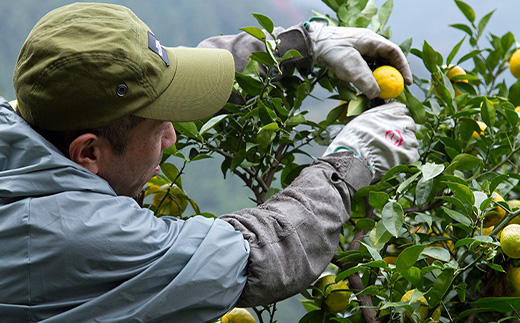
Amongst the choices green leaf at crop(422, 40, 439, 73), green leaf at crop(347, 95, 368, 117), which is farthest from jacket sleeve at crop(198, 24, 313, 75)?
green leaf at crop(422, 40, 439, 73)

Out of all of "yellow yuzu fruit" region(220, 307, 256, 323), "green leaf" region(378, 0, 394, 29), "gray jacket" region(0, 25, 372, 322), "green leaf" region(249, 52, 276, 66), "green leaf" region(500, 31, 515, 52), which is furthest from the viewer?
"green leaf" region(500, 31, 515, 52)

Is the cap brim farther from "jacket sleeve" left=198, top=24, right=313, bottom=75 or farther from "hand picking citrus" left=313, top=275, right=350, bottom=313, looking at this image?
"hand picking citrus" left=313, top=275, right=350, bottom=313

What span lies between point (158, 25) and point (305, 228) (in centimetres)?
125

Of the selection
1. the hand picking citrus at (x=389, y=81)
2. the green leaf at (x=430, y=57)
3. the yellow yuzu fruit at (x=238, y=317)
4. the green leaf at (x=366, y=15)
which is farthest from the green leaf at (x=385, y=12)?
the yellow yuzu fruit at (x=238, y=317)

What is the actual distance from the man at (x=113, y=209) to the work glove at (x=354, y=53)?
10.8 inches

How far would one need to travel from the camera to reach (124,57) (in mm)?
832

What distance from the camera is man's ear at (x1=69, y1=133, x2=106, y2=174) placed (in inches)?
33.8

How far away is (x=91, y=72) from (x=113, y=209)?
0.18 m

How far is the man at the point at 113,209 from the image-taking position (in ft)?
2.61

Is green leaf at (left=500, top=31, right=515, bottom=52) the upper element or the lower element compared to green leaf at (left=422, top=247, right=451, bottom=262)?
upper

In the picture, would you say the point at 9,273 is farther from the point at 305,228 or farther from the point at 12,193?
the point at 305,228

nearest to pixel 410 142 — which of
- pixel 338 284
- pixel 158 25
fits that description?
pixel 338 284

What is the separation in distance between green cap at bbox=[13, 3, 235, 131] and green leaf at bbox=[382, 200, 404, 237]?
1.14 ft

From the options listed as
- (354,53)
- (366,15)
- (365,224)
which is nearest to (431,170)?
(365,224)
